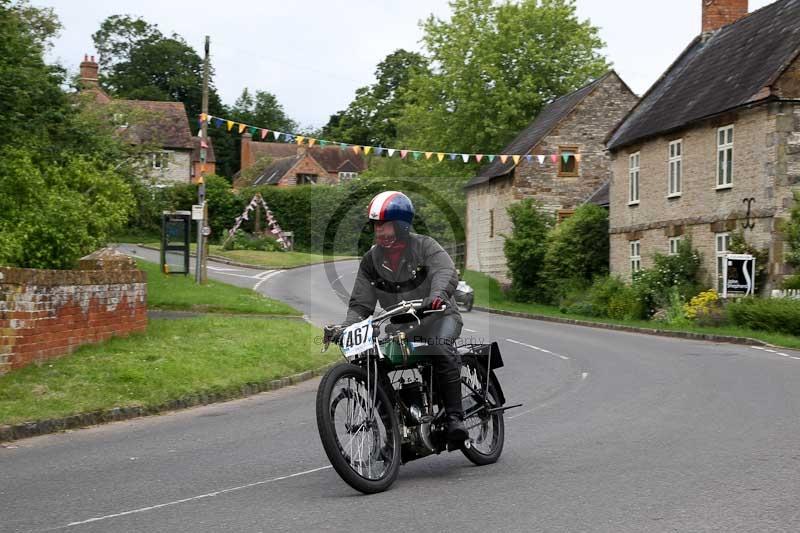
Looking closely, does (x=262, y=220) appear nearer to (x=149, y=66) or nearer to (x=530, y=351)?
(x=149, y=66)

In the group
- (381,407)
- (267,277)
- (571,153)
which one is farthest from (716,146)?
(381,407)

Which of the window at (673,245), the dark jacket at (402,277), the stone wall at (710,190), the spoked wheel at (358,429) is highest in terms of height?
the stone wall at (710,190)

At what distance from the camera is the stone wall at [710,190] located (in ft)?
92.1

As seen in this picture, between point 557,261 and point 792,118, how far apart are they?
1526cm

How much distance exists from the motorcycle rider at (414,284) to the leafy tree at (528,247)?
3629 cm

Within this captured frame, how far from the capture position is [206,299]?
29.2 metres

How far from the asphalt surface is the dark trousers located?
23.7 inches

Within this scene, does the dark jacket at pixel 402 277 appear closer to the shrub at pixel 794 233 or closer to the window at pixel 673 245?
the shrub at pixel 794 233

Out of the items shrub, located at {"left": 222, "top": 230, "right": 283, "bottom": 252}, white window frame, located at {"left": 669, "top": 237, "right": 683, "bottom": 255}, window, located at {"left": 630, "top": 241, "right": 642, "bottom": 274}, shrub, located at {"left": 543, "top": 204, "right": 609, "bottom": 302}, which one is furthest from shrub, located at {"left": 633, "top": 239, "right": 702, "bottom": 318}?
shrub, located at {"left": 222, "top": 230, "right": 283, "bottom": 252}

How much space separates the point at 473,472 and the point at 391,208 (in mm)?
2153

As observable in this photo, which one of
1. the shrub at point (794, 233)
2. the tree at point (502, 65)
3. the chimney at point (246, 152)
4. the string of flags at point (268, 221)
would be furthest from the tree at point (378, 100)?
the shrub at point (794, 233)

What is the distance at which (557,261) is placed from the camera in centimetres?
4222

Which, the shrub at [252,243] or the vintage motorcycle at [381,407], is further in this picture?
the shrub at [252,243]

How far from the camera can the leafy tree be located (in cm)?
4419
